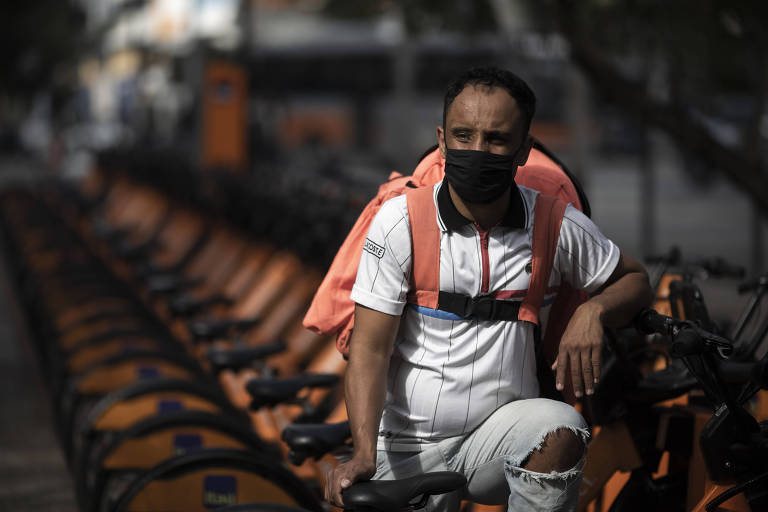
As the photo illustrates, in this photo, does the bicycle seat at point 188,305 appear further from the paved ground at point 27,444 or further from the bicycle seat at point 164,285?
the paved ground at point 27,444

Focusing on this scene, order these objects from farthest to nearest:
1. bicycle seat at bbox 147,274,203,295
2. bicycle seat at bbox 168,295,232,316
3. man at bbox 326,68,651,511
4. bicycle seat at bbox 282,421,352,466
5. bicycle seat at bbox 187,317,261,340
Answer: bicycle seat at bbox 147,274,203,295 < bicycle seat at bbox 168,295,232,316 < bicycle seat at bbox 187,317,261,340 < bicycle seat at bbox 282,421,352,466 < man at bbox 326,68,651,511

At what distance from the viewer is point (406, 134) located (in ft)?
49.9

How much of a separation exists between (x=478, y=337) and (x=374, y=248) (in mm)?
281

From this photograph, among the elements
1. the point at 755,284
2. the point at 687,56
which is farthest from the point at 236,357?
the point at 687,56

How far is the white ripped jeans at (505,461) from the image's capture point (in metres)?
2.33

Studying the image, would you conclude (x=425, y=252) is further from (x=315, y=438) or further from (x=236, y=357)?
(x=236, y=357)

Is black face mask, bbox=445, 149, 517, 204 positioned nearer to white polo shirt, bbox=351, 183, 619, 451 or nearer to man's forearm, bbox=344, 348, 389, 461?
white polo shirt, bbox=351, 183, 619, 451

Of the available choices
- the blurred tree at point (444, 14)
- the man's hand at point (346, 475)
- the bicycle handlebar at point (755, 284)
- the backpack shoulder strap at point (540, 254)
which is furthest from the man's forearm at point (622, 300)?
the blurred tree at point (444, 14)

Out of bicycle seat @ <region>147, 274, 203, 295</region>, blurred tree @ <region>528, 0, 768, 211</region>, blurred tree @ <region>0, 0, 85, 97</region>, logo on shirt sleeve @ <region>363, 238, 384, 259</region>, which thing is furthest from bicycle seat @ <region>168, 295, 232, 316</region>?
blurred tree @ <region>0, 0, 85, 97</region>

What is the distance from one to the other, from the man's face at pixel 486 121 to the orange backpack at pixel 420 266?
17 cm

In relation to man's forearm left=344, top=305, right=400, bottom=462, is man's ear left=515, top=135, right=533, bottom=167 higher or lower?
higher

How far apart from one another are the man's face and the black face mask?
0.07 feet

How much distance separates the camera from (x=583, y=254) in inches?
98.5

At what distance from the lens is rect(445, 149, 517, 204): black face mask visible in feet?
7.75
